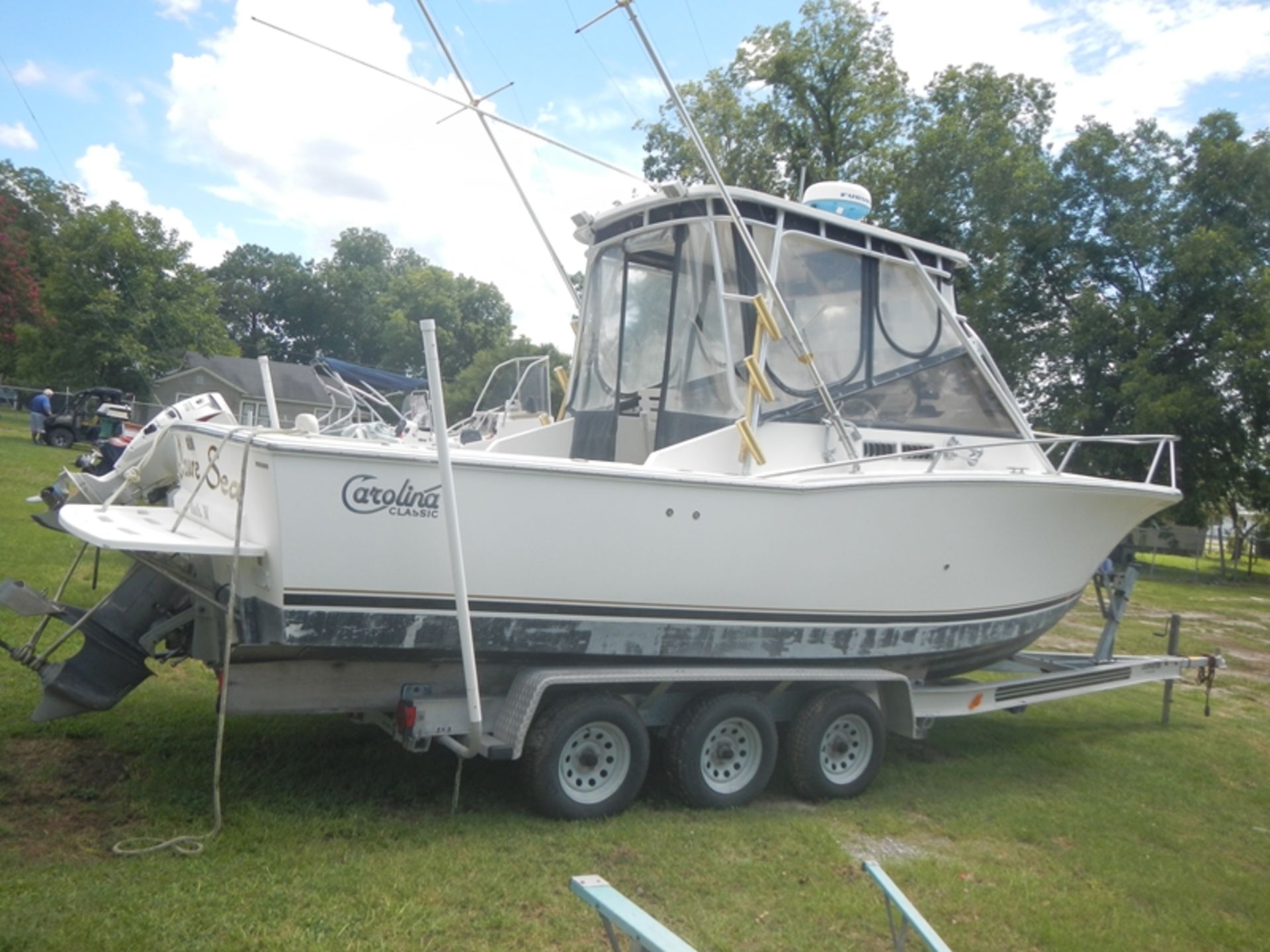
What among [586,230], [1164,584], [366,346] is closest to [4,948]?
[586,230]

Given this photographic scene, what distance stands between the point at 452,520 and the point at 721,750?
7.04ft

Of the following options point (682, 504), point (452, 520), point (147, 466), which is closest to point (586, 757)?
point (682, 504)

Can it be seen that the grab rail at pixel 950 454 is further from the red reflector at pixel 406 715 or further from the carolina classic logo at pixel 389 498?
the red reflector at pixel 406 715

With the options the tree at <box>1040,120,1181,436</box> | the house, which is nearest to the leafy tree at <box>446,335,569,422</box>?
the house

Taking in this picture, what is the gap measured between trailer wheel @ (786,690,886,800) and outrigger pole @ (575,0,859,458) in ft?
4.57

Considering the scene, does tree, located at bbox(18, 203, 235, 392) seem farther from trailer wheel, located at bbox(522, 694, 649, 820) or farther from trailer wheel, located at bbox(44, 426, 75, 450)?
trailer wheel, located at bbox(522, 694, 649, 820)

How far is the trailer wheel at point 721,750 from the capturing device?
505 centimetres

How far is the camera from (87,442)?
24.6 meters

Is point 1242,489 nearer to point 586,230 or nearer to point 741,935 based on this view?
point 586,230

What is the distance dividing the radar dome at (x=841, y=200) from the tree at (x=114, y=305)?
27751 millimetres

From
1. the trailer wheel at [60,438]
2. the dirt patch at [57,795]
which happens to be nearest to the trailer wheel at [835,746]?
the dirt patch at [57,795]

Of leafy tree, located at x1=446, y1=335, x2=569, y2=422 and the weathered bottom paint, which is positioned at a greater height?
leafy tree, located at x1=446, y1=335, x2=569, y2=422

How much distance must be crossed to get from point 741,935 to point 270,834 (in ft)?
6.61

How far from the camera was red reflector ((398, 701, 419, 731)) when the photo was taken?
14.3 feet
